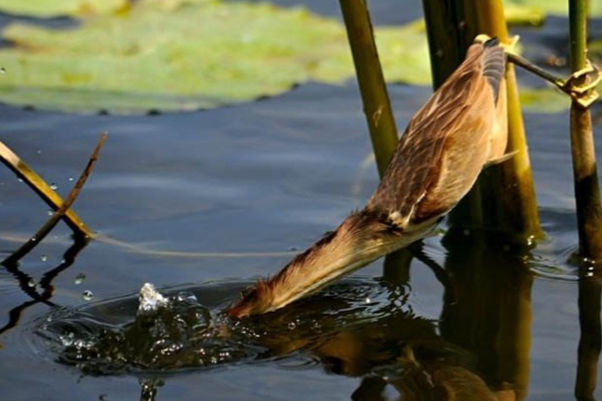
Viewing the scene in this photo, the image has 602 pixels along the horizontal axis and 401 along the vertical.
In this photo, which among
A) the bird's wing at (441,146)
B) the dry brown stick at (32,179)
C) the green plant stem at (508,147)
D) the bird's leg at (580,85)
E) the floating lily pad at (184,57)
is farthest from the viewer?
the floating lily pad at (184,57)

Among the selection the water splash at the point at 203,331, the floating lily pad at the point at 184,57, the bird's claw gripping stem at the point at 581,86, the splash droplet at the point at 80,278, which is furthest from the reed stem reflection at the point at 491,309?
the floating lily pad at the point at 184,57

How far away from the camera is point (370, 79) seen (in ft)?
11.8

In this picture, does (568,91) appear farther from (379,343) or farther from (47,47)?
(47,47)

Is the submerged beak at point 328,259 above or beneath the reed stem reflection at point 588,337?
above

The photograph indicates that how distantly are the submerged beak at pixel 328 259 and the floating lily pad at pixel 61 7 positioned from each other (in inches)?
109

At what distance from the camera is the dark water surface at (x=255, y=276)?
10.00 feet

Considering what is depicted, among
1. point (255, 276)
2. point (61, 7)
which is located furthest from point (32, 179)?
point (61, 7)

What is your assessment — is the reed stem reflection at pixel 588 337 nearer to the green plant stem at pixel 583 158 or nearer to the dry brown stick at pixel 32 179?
the green plant stem at pixel 583 158

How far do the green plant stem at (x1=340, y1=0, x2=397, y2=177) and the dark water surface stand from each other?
33cm

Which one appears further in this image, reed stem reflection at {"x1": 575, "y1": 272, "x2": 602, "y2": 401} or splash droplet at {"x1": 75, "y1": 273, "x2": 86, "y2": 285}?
splash droplet at {"x1": 75, "y1": 273, "x2": 86, "y2": 285}

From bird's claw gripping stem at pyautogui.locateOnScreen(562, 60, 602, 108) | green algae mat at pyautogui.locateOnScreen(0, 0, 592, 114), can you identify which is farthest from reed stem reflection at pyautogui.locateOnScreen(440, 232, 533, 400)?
green algae mat at pyautogui.locateOnScreen(0, 0, 592, 114)

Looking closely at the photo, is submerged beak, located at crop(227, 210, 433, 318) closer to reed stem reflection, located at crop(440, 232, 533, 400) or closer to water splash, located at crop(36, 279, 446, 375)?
water splash, located at crop(36, 279, 446, 375)

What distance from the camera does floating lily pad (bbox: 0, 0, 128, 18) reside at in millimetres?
5672

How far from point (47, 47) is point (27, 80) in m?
0.38
